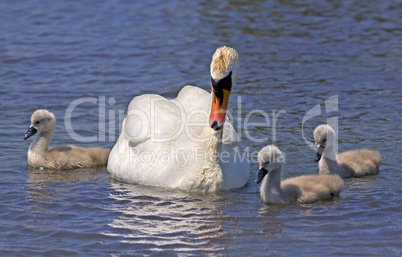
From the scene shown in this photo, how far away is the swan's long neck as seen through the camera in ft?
24.4

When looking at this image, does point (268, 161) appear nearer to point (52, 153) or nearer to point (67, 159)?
point (67, 159)

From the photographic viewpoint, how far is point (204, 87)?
12.0 meters

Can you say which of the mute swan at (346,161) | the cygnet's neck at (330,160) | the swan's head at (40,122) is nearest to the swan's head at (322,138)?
the mute swan at (346,161)

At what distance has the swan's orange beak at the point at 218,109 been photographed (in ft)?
23.9

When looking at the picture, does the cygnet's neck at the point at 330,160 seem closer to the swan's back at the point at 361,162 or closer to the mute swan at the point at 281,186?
the swan's back at the point at 361,162

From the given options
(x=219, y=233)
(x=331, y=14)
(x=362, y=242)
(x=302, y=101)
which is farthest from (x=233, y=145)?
(x=331, y=14)

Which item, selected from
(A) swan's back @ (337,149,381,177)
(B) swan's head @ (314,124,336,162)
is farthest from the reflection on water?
(A) swan's back @ (337,149,381,177)

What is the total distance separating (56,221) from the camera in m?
7.06

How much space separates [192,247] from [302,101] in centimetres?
526

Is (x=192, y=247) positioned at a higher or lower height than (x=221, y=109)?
lower

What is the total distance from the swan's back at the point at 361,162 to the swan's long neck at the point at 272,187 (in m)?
1.36

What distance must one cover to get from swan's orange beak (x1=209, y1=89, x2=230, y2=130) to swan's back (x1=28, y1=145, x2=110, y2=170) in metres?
2.42

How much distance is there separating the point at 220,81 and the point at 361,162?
7.77ft

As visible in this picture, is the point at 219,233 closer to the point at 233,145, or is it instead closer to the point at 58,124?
the point at 233,145
